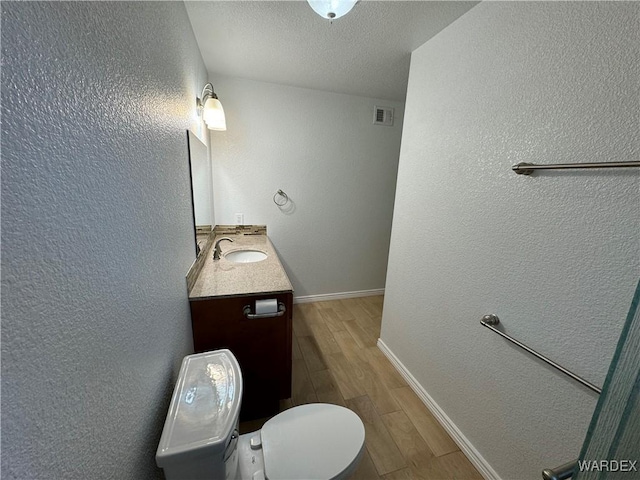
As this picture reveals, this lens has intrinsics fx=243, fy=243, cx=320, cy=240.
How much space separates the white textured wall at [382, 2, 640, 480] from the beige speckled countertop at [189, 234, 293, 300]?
98 centimetres

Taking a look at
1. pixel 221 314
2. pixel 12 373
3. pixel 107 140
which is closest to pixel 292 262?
pixel 221 314

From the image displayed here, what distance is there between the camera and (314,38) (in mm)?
1528

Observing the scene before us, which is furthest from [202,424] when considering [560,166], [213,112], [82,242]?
[213,112]

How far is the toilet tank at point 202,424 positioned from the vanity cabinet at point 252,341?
370 mm

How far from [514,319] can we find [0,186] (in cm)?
152

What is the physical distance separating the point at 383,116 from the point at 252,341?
2502mm

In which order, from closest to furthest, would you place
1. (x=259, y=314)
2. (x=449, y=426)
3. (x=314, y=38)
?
1. (x=259, y=314)
2. (x=449, y=426)
3. (x=314, y=38)

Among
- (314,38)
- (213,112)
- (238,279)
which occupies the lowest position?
(238,279)

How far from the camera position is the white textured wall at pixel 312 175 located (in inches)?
90.5

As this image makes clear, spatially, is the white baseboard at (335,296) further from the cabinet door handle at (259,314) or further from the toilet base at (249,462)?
the toilet base at (249,462)

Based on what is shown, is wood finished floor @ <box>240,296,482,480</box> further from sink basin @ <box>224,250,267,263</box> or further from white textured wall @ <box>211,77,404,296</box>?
sink basin @ <box>224,250,267,263</box>

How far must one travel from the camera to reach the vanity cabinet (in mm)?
1269

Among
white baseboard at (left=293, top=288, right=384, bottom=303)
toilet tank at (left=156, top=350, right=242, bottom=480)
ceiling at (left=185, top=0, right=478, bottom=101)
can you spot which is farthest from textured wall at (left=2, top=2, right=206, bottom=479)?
white baseboard at (left=293, top=288, right=384, bottom=303)

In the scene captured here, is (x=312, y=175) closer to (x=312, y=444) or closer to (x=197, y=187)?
(x=197, y=187)
